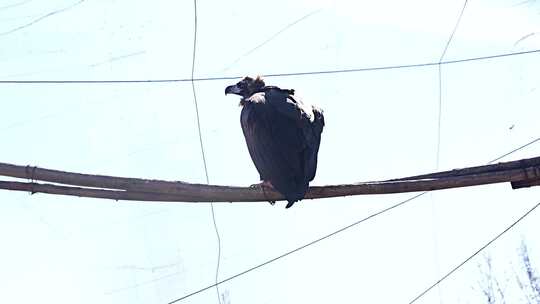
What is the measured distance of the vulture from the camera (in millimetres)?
5609

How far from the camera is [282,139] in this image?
18.8ft

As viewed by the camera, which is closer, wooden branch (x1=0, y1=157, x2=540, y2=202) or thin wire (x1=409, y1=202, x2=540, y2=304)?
wooden branch (x1=0, y1=157, x2=540, y2=202)

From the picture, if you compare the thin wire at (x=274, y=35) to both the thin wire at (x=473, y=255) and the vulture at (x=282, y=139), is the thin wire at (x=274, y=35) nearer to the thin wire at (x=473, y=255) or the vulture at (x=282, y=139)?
the vulture at (x=282, y=139)

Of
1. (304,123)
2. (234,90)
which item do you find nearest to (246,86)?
(234,90)

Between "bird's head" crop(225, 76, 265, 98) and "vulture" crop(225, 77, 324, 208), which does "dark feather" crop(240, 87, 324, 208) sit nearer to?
"vulture" crop(225, 77, 324, 208)

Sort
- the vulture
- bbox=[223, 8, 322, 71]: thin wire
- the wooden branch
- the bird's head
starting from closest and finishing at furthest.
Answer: the wooden branch
the vulture
the bird's head
bbox=[223, 8, 322, 71]: thin wire

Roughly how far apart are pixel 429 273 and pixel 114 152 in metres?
3.26

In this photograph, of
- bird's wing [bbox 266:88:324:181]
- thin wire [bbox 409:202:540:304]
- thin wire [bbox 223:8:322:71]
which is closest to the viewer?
bird's wing [bbox 266:88:324:181]

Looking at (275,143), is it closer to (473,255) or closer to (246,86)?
(246,86)

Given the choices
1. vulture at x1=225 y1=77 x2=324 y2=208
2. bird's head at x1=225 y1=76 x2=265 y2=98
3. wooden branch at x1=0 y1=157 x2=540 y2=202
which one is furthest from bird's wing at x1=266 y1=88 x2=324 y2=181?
bird's head at x1=225 y1=76 x2=265 y2=98

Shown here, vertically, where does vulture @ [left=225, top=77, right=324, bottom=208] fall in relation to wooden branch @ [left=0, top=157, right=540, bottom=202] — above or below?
above

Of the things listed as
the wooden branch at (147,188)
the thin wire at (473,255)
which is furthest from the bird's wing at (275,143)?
the thin wire at (473,255)

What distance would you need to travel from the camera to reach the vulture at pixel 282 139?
5609 mm

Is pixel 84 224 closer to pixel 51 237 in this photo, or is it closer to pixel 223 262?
pixel 51 237
